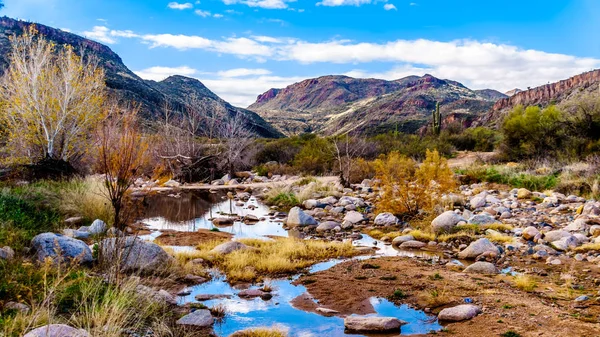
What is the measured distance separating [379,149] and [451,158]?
182 inches

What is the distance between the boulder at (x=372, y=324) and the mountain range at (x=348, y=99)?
2312cm

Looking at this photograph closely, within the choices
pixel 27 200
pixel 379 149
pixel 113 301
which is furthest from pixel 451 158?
pixel 113 301

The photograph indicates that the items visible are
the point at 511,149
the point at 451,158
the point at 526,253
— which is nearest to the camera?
the point at 526,253

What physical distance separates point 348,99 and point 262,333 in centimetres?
12967

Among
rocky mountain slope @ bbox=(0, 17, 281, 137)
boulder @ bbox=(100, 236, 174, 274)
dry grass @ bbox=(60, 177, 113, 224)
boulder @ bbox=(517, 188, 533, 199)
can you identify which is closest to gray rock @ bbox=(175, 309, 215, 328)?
boulder @ bbox=(100, 236, 174, 274)

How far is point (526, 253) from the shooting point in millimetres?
8633

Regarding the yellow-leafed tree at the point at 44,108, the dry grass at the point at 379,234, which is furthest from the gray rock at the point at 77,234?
the dry grass at the point at 379,234

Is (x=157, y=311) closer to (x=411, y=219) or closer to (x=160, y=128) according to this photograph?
(x=411, y=219)

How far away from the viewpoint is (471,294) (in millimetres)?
6203

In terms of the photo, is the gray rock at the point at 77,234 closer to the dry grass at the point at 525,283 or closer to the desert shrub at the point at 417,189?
the desert shrub at the point at 417,189

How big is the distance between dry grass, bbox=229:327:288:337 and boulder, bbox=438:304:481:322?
203cm

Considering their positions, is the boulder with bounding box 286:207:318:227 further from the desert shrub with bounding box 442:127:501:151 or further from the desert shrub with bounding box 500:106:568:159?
the desert shrub with bounding box 442:127:501:151

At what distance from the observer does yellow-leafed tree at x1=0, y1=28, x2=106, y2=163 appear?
14047 millimetres

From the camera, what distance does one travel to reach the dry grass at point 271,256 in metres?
7.82
